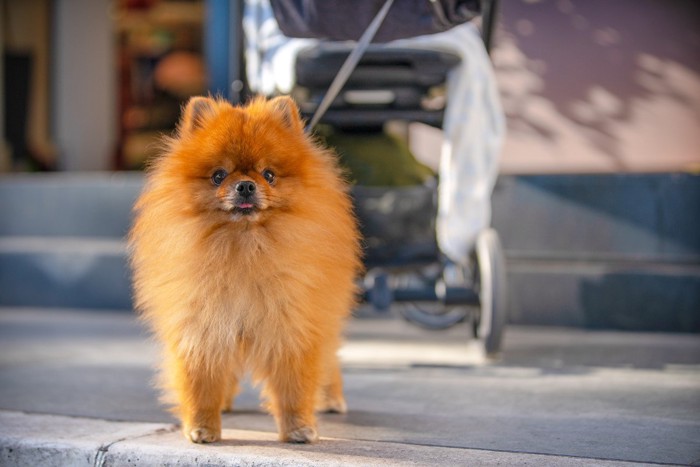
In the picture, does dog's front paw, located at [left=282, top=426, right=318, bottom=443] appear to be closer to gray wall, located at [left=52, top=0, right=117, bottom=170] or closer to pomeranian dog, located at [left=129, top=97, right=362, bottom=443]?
pomeranian dog, located at [left=129, top=97, right=362, bottom=443]

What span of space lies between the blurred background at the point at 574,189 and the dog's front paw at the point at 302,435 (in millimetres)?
2982

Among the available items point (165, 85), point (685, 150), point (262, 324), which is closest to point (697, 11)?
point (685, 150)

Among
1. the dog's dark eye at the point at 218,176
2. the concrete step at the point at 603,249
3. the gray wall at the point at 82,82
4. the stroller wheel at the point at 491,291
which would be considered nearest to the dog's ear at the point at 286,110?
the dog's dark eye at the point at 218,176

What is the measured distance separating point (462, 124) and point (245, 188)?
1.71 meters

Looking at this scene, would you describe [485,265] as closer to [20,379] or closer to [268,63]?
[268,63]

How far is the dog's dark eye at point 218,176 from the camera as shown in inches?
103

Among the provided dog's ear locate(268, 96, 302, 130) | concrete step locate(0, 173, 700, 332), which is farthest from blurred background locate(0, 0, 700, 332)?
dog's ear locate(268, 96, 302, 130)

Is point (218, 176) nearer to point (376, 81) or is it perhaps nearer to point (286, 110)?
point (286, 110)

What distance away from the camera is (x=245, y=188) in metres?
2.52

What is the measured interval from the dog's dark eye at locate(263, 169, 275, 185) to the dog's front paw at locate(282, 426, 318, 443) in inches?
29.1

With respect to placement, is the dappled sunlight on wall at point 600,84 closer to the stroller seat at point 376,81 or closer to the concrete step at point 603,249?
the concrete step at point 603,249

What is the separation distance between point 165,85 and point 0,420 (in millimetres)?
6942

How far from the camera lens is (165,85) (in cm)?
953

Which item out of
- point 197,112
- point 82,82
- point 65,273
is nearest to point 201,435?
point 197,112
